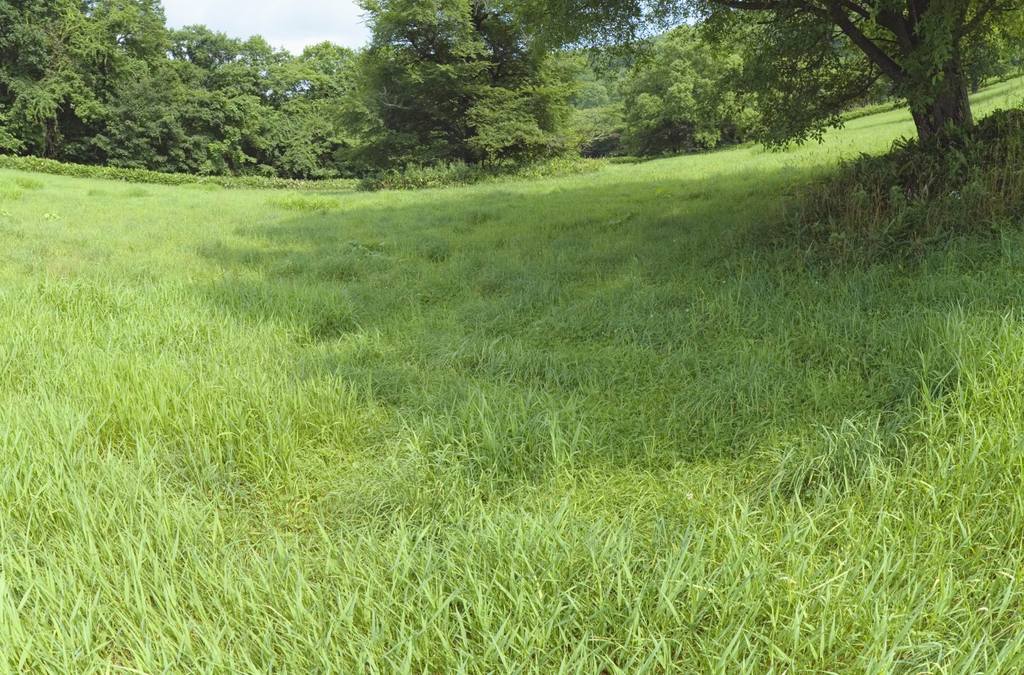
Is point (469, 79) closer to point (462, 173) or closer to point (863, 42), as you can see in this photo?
point (462, 173)

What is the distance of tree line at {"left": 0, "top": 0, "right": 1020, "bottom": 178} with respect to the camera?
21.3 feet

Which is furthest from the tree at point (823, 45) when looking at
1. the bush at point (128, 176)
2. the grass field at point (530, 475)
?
the bush at point (128, 176)

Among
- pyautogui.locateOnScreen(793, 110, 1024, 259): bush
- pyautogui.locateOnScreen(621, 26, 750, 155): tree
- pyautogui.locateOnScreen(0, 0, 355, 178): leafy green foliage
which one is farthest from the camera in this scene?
pyautogui.locateOnScreen(621, 26, 750, 155): tree

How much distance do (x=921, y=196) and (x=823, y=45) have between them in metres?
2.89

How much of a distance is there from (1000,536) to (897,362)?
1360 millimetres

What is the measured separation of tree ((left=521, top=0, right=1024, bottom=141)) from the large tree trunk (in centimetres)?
1

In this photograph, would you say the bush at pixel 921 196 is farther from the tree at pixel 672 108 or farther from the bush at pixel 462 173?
the tree at pixel 672 108

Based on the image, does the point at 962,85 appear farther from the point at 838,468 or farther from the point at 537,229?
the point at 838,468

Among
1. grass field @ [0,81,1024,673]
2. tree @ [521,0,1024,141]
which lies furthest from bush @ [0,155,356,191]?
grass field @ [0,81,1024,673]

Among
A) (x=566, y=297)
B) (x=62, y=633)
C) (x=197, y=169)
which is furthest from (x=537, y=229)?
(x=197, y=169)

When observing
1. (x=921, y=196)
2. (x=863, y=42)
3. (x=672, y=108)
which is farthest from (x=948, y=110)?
(x=672, y=108)

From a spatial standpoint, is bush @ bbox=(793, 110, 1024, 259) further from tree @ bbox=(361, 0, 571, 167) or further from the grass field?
tree @ bbox=(361, 0, 571, 167)

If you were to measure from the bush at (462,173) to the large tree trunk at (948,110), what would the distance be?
17346 millimetres

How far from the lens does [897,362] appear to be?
2887 mm
